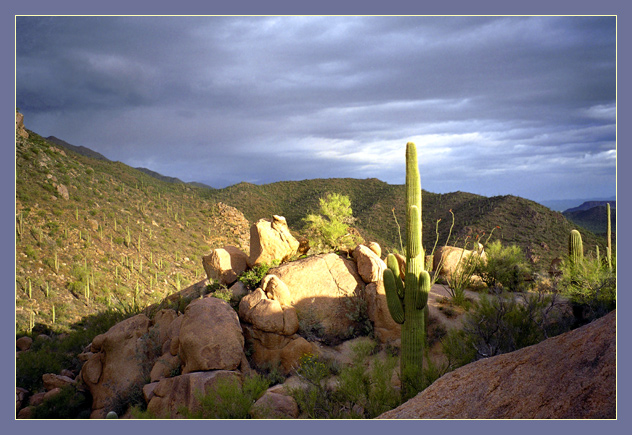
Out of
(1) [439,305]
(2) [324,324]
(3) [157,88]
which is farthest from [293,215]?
(3) [157,88]

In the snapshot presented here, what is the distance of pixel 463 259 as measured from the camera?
546 inches

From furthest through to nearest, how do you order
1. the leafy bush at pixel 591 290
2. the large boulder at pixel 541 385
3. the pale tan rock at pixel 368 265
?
the pale tan rock at pixel 368 265 < the leafy bush at pixel 591 290 < the large boulder at pixel 541 385

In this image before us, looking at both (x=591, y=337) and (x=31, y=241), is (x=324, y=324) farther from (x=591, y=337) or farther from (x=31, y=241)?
(x=31, y=241)

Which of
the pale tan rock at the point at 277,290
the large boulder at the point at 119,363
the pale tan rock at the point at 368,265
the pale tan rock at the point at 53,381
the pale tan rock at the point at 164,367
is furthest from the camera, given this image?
the pale tan rock at the point at 368,265

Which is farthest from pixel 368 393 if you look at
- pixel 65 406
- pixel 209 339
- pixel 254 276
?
pixel 65 406

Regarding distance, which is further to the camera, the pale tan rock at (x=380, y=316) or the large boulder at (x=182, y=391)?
the pale tan rock at (x=380, y=316)

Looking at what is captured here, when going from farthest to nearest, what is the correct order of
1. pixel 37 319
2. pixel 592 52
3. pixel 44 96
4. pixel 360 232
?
pixel 360 232 → pixel 37 319 → pixel 44 96 → pixel 592 52

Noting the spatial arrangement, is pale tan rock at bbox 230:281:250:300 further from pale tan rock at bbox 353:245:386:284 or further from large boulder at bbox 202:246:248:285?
pale tan rock at bbox 353:245:386:284

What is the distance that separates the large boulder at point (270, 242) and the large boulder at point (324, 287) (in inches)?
28.3

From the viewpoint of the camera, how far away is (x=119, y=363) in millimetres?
10727

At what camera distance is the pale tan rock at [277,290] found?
10.9m

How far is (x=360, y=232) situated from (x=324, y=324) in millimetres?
4918

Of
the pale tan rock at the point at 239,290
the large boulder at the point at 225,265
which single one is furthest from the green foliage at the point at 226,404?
the large boulder at the point at 225,265

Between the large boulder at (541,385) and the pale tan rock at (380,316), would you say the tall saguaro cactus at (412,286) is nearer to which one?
the pale tan rock at (380,316)
